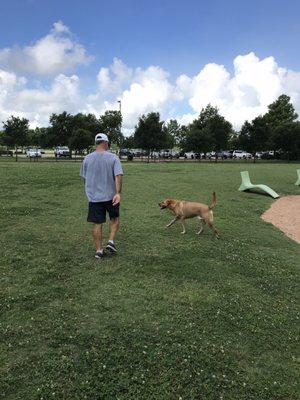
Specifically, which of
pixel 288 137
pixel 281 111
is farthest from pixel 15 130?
pixel 281 111

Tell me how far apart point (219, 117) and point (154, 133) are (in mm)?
11433

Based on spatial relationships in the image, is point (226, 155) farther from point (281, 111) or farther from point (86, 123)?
point (86, 123)

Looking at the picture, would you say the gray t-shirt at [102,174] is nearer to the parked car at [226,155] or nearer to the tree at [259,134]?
the tree at [259,134]

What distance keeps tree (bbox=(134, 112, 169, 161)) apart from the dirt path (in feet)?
107

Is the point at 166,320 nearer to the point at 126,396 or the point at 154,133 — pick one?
the point at 126,396

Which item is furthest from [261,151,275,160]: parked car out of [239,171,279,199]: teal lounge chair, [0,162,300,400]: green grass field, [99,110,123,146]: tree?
[0,162,300,400]: green grass field

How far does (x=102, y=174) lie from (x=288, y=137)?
179ft

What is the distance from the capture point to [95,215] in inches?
242

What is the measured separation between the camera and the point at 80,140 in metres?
49.8

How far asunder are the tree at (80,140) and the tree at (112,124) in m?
14.2

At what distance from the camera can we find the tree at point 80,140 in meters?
49.6

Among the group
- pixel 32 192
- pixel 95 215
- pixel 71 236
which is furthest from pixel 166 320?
pixel 32 192

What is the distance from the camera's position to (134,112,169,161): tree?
47812 millimetres

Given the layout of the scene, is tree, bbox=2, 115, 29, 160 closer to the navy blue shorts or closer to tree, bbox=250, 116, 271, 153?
tree, bbox=250, 116, 271, 153
